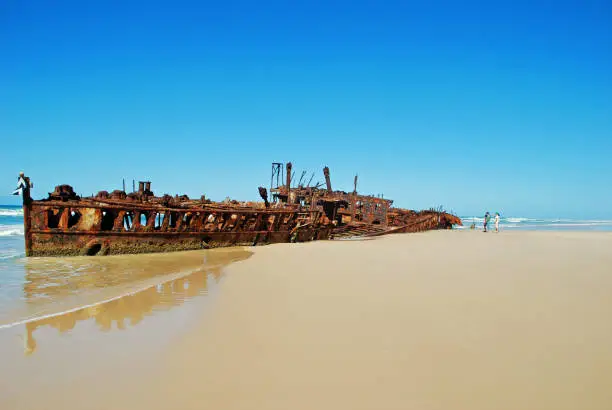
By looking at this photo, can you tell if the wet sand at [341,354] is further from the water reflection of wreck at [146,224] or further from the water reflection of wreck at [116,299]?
the water reflection of wreck at [146,224]

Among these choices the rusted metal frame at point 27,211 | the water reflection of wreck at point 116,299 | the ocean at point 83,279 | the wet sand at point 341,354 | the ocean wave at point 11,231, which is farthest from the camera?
the ocean wave at point 11,231

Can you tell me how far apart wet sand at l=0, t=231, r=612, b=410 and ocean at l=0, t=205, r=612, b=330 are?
1.55 m

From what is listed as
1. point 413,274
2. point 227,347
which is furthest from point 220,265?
point 227,347

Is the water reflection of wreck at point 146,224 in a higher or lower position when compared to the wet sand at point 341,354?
higher

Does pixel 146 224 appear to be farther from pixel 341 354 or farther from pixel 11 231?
pixel 11 231

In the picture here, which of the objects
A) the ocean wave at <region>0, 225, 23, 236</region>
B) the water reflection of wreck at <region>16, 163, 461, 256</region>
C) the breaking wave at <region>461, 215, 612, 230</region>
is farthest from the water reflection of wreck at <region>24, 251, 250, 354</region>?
the breaking wave at <region>461, 215, 612, 230</region>

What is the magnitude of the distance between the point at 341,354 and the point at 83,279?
7.12 meters

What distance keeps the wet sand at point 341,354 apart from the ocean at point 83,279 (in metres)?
1.55

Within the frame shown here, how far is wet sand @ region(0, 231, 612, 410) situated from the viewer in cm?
300

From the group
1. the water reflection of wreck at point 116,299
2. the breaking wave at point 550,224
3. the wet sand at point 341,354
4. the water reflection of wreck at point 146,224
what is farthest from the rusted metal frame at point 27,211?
the breaking wave at point 550,224

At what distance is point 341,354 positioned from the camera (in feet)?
12.4

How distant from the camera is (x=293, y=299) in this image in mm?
5996

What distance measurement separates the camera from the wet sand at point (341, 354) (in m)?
3.00

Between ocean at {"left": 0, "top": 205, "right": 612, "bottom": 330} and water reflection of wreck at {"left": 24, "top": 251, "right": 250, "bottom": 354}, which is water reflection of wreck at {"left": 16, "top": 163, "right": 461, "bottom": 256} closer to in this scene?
ocean at {"left": 0, "top": 205, "right": 612, "bottom": 330}
